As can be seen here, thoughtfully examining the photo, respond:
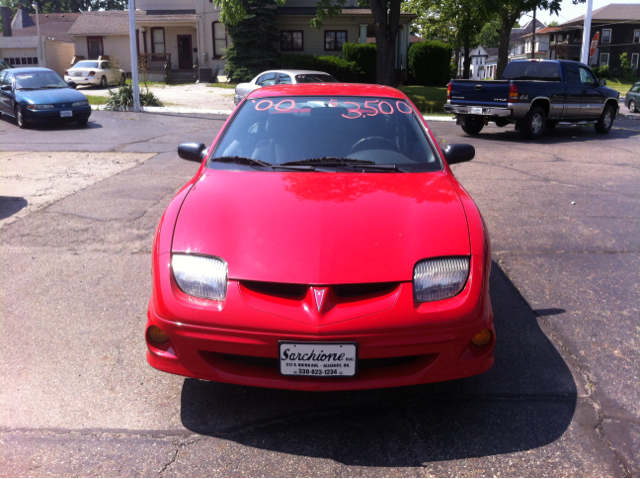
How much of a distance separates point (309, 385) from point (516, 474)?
0.98 m

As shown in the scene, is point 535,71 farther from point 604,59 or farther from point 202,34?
point 604,59

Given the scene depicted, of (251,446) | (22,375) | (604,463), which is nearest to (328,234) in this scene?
(251,446)

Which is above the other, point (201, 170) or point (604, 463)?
point (201, 170)

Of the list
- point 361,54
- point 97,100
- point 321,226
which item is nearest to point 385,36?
point 361,54

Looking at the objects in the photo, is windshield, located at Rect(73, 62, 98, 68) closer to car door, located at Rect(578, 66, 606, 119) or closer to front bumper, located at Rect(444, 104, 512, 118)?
front bumper, located at Rect(444, 104, 512, 118)

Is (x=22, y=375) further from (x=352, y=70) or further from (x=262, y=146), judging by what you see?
(x=352, y=70)

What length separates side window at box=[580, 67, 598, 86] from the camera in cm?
1546

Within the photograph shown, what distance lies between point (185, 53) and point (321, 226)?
38924 mm

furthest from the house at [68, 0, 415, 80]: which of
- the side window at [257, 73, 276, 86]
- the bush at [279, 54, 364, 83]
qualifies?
the side window at [257, 73, 276, 86]

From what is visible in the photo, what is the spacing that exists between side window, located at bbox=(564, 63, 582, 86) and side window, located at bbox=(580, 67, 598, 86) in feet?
0.53

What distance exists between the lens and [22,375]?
11.3 ft

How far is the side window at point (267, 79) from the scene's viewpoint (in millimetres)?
17134

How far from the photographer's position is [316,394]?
3.29 meters

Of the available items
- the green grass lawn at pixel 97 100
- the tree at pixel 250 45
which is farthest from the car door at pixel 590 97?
the tree at pixel 250 45
